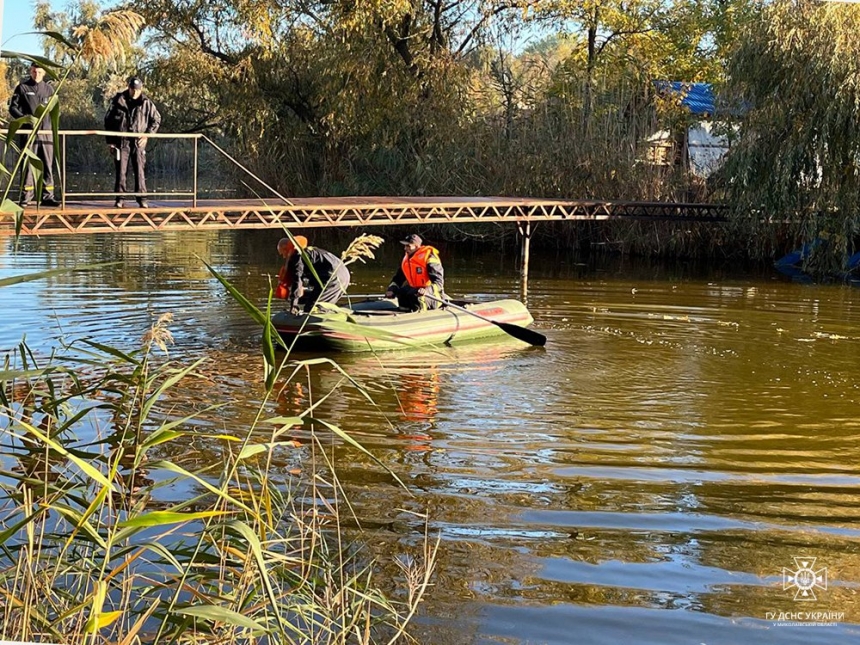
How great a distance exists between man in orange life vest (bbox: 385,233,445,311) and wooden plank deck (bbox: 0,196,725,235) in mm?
1470

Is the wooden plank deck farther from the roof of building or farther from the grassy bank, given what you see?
the roof of building

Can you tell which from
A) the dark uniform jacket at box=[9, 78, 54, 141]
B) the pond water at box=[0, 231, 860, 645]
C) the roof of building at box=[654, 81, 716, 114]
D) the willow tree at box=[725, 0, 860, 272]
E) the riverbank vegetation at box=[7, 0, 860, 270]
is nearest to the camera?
the pond water at box=[0, 231, 860, 645]

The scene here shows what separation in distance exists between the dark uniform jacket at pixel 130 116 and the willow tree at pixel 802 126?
10.9m

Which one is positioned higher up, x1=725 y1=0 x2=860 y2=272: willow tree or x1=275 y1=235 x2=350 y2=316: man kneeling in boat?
x1=725 y1=0 x2=860 y2=272: willow tree

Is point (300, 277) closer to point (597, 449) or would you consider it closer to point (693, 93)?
point (597, 449)

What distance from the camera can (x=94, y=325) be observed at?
1284cm

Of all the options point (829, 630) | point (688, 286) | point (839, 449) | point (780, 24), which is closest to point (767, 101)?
point (780, 24)

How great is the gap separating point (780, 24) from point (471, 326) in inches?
382

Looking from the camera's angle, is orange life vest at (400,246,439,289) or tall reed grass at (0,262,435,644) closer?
tall reed grass at (0,262,435,644)

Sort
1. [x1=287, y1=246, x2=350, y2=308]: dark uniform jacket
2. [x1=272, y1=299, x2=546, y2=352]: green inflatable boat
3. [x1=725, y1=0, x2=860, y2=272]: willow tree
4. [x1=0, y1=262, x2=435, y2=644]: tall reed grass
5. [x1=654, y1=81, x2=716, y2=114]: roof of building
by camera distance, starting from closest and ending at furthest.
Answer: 1. [x1=0, y1=262, x2=435, y2=644]: tall reed grass
2. [x1=287, y1=246, x2=350, y2=308]: dark uniform jacket
3. [x1=272, y1=299, x2=546, y2=352]: green inflatable boat
4. [x1=725, y1=0, x2=860, y2=272]: willow tree
5. [x1=654, y1=81, x2=716, y2=114]: roof of building

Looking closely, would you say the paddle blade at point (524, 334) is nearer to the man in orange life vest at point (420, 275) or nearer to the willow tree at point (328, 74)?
the man in orange life vest at point (420, 275)

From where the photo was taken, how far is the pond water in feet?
17.5

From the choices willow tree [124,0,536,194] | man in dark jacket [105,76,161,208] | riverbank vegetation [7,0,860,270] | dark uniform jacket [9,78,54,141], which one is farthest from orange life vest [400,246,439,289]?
willow tree [124,0,536,194]

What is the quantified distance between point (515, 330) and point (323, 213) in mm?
4314
